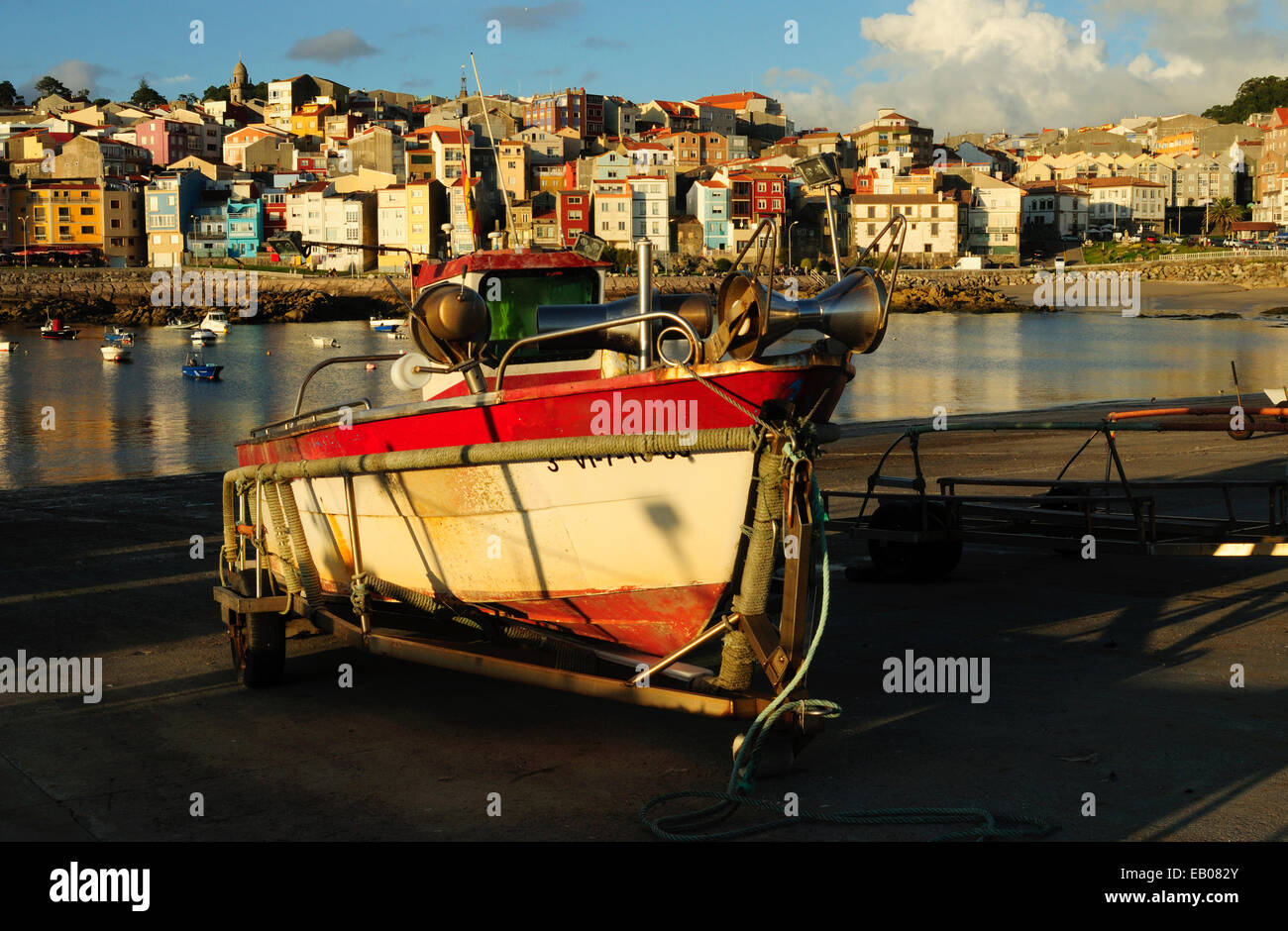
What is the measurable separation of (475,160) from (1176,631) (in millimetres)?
112339

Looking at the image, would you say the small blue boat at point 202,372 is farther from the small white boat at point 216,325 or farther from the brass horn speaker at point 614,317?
the brass horn speaker at point 614,317

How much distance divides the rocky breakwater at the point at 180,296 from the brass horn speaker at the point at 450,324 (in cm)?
9304

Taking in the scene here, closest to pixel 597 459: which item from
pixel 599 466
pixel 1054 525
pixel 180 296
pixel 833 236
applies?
pixel 599 466

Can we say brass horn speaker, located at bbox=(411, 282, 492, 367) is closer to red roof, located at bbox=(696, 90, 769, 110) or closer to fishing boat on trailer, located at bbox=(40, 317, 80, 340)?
fishing boat on trailer, located at bbox=(40, 317, 80, 340)

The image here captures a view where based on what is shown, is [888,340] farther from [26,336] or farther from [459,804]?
[459,804]

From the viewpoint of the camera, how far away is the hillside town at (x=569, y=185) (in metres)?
122

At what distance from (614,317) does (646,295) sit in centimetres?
64

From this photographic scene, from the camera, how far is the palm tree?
156m

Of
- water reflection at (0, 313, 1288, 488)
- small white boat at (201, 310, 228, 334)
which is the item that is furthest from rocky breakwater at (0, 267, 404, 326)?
water reflection at (0, 313, 1288, 488)

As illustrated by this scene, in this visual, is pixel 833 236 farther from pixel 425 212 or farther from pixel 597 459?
pixel 425 212

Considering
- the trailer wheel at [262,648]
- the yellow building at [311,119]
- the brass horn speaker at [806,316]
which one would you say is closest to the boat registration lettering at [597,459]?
the brass horn speaker at [806,316]
